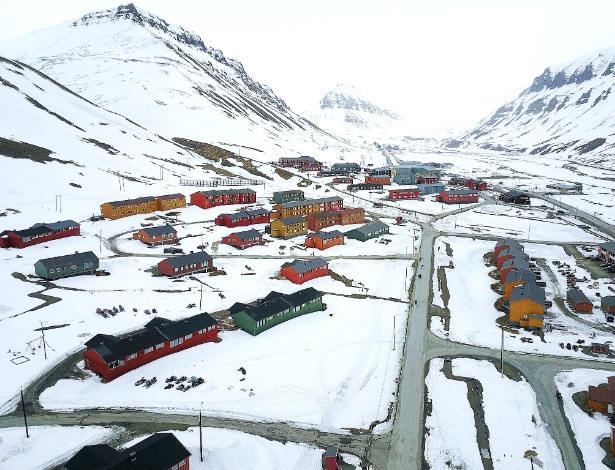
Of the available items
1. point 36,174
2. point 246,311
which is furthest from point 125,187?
point 246,311

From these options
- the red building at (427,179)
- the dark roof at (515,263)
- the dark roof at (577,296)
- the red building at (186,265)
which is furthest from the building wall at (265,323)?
the red building at (427,179)

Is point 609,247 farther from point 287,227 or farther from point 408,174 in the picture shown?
point 408,174

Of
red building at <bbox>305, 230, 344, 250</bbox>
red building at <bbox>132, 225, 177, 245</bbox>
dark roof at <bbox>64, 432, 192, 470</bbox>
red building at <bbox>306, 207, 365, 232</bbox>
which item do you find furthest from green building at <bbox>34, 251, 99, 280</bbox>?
red building at <bbox>306, 207, 365, 232</bbox>

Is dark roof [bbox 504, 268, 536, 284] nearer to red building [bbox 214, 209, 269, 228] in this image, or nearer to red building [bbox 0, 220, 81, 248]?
red building [bbox 214, 209, 269, 228]

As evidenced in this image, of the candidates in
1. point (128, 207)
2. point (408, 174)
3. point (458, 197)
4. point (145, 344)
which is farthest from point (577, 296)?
point (408, 174)

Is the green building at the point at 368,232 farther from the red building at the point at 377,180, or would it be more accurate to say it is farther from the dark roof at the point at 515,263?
the red building at the point at 377,180
